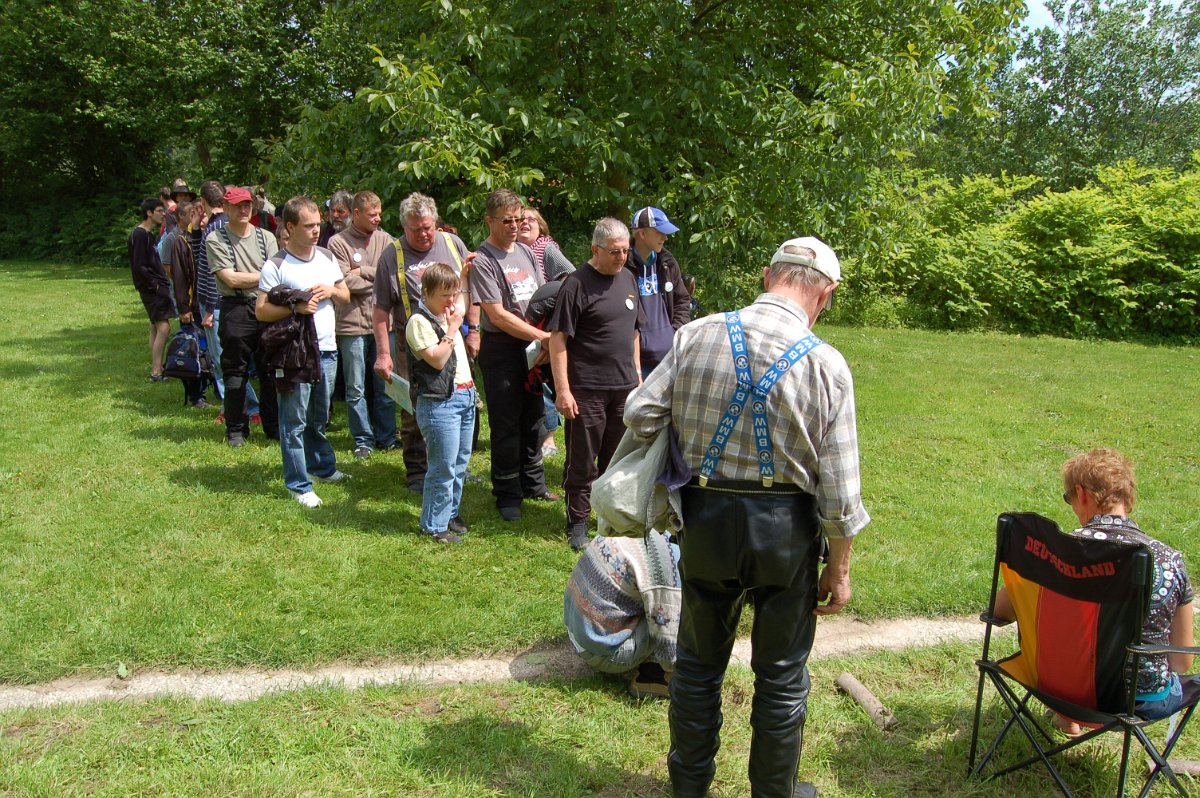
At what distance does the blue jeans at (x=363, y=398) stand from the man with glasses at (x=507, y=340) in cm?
151

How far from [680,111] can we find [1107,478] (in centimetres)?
655

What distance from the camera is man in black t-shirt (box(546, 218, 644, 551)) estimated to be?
15.7ft

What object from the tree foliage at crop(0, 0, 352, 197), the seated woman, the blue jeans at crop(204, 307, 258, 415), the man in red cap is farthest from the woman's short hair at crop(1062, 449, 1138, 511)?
the tree foliage at crop(0, 0, 352, 197)

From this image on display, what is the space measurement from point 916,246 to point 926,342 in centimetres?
310

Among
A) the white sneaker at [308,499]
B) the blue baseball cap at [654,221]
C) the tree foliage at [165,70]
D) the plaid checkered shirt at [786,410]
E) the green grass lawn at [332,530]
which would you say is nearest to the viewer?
the plaid checkered shirt at [786,410]

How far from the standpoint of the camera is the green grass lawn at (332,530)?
403cm

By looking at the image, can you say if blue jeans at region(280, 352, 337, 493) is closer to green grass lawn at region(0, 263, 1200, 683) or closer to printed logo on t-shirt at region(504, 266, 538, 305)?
green grass lawn at region(0, 263, 1200, 683)

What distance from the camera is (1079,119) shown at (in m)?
30.1

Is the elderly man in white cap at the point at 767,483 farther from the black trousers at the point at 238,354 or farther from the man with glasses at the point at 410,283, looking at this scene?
the black trousers at the point at 238,354

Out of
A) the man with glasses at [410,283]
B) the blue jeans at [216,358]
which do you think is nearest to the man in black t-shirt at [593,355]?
the man with glasses at [410,283]

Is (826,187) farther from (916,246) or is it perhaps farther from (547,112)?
(916,246)

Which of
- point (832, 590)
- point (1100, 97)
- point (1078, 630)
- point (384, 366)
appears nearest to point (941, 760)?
point (1078, 630)

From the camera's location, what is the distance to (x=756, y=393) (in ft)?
8.34

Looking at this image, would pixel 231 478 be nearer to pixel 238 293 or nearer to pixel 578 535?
pixel 238 293
